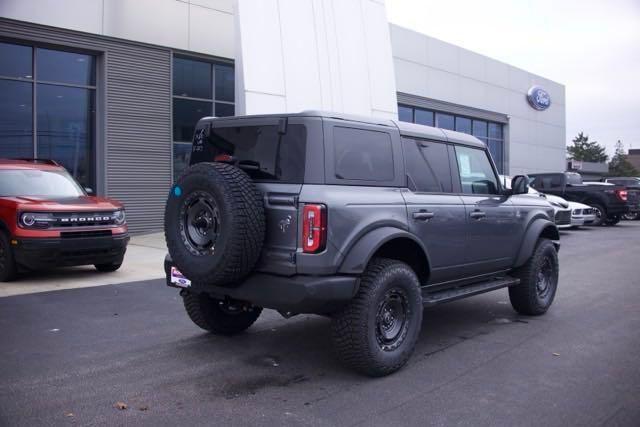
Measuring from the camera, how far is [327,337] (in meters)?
5.83

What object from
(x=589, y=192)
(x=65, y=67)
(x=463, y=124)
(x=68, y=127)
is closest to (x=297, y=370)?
(x=68, y=127)

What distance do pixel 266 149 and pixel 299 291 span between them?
1269mm

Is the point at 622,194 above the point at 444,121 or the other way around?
the other way around

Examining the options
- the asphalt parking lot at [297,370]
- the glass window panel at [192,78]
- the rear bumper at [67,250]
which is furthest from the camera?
the glass window panel at [192,78]

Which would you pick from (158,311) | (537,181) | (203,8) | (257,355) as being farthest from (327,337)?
(537,181)

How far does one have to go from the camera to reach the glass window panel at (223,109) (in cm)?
1689

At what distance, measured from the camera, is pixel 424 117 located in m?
25.7

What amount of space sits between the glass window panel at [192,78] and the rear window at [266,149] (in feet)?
37.2

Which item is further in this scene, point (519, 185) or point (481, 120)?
point (481, 120)

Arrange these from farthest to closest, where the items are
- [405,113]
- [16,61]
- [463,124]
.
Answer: [463,124] → [405,113] → [16,61]

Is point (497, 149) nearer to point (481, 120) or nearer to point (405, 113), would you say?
point (481, 120)

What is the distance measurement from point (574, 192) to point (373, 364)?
57.8 feet

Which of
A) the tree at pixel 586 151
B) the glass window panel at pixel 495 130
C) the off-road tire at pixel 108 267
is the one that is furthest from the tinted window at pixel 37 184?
the tree at pixel 586 151

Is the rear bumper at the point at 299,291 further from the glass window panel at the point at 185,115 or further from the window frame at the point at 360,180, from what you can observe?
the glass window panel at the point at 185,115
